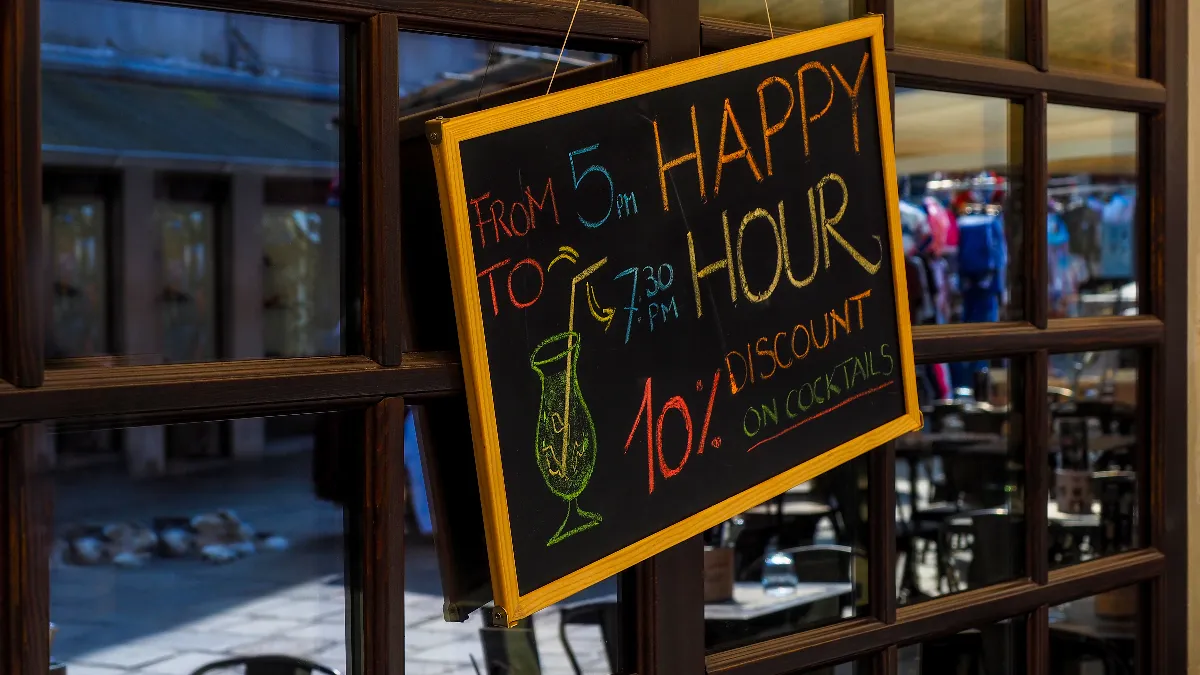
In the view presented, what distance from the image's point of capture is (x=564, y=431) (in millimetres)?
1091

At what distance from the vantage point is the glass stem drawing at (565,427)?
107 centimetres

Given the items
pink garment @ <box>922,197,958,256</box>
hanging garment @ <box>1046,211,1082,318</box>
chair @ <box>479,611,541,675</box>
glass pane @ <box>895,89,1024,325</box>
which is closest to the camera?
chair @ <box>479,611,541,675</box>

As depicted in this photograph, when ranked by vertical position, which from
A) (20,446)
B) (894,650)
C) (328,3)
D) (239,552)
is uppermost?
(328,3)

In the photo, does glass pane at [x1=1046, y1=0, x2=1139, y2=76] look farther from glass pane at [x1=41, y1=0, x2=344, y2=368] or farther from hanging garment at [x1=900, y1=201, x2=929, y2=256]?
glass pane at [x1=41, y1=0, x2=344, y2=368]

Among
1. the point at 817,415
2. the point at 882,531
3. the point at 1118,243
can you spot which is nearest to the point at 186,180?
the point at 817,415

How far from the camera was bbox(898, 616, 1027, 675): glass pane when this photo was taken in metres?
1.57

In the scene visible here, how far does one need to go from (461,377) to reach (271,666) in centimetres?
30

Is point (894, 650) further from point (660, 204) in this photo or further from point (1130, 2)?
point (1130, 2)

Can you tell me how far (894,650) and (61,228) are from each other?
43.4 inches

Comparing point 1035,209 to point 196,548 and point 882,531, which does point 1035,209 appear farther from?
point 196,548

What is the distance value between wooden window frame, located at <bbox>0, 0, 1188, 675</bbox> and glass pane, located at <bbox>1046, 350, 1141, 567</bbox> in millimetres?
31

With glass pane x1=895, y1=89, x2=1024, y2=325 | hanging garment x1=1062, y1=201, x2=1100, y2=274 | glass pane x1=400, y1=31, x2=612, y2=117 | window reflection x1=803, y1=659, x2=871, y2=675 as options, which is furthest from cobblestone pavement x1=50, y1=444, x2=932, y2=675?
hanging garment x1=1062, y1=201, x2=1100, y2=274

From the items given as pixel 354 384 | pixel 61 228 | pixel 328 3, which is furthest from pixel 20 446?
pixel 328 3

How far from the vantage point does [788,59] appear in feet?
4.25
